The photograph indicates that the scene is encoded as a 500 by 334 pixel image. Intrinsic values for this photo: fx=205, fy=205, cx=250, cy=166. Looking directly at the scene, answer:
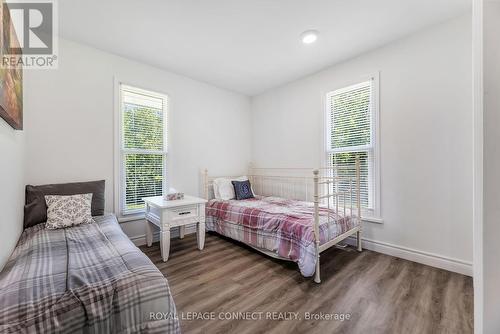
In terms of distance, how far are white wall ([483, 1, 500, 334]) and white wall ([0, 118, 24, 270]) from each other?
7.14 ft

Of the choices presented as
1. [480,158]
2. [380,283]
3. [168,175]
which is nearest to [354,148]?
[380,283]

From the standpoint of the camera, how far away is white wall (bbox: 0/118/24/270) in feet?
3.84

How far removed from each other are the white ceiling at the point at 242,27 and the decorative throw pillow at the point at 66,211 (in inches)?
67.6

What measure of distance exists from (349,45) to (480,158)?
2.24 metres

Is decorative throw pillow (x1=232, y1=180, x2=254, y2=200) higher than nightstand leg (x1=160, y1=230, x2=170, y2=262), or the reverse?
decorative throw pillow (x1=232, y1=180, x2=254, y2=200)

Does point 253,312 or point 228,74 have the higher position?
point 228,74

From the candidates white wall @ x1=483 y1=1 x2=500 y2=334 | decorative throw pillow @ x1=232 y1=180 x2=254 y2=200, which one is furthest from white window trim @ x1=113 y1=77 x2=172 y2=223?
white wall @ x1=483 y1=1 x2=500 y2=334

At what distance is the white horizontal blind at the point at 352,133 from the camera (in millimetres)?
2567

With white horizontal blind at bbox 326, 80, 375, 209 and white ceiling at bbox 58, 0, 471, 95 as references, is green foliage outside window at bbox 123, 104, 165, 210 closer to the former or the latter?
white ceiling at bbox 58, 0, 471, 95

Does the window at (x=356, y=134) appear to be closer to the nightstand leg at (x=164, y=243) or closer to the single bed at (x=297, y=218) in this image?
the single bed at (x=297, y=218)

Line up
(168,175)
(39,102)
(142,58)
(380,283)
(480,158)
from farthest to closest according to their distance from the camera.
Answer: (168,175) < (142,58) < (39,102) < (380,283) < (480,158)

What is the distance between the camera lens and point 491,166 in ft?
2.23

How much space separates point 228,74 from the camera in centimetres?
317

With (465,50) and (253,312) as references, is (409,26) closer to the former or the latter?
(465,50)
